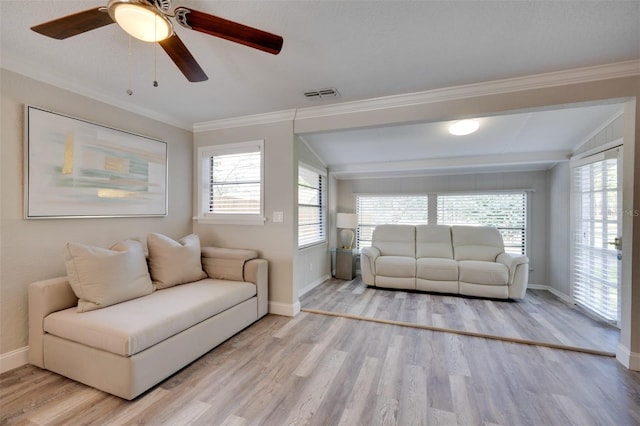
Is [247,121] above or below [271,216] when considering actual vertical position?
above

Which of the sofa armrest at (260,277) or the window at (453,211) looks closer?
the sofa armrest at (260,277)

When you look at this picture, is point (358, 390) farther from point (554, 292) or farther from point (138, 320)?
point (554, 292)

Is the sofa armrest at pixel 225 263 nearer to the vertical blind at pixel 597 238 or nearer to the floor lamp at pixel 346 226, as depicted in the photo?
the floor lamp at pixel 346 226

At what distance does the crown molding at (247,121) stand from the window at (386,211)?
9.06ft

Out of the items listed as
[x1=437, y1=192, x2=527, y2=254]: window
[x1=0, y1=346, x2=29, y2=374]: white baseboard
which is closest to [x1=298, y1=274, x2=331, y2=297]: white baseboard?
[x1=437, y1=192, x2=527, y2=254]: window

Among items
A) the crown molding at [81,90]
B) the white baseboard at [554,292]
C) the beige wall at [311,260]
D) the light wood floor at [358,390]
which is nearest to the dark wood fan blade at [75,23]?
the crown molding at [81,90]

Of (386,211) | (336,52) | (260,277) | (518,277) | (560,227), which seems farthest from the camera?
(386,211)

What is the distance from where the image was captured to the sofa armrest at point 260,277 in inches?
123

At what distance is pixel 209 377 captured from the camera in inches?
82.8

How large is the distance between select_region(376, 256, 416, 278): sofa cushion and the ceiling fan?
12.0ft

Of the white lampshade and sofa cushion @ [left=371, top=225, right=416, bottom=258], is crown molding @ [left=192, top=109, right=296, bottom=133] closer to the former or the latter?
the white lampshade

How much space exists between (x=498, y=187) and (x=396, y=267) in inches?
91.9

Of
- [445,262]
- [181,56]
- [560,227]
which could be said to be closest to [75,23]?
[181,56]

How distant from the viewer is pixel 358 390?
196 cm
